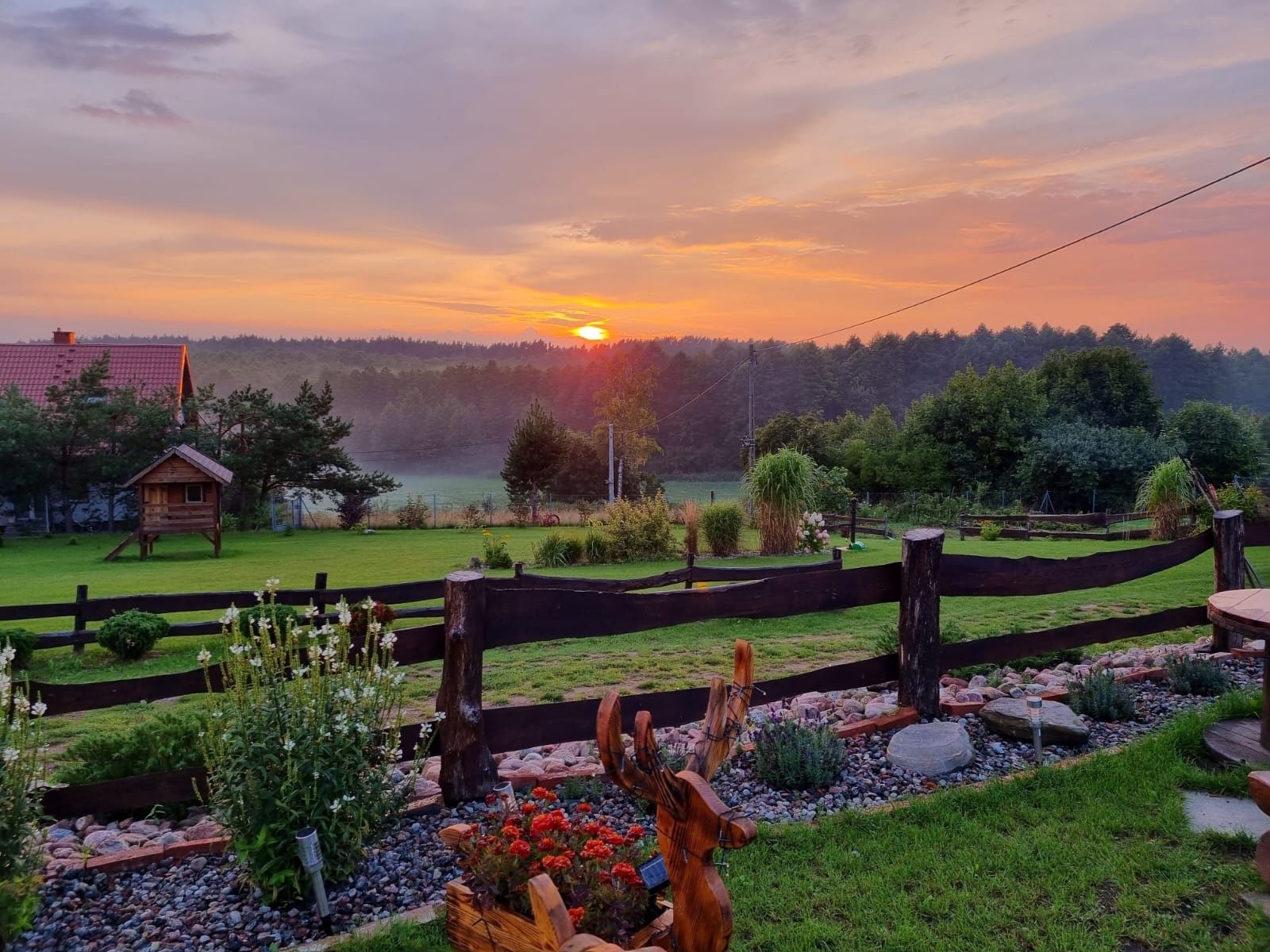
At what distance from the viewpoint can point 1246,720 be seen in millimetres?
4574

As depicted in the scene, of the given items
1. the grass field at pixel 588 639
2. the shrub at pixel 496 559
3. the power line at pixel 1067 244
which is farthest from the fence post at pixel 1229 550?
the shrub at pixel 496 559

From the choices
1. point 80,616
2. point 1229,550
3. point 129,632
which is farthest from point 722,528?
point 80,616

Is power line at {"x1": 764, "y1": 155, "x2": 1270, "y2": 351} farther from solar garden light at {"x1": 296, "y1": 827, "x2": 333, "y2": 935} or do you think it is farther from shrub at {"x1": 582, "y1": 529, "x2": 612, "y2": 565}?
solar garden light at {"x1": 296, "y1": 827, "x2": 333, "y2": 935}

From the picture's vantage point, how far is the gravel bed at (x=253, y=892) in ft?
9.12

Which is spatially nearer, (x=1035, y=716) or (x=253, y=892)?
(x=253, y=892)

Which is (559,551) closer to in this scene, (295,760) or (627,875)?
(295,760)

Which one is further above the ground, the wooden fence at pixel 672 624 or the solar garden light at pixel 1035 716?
the wooden fence at pixel 672 624

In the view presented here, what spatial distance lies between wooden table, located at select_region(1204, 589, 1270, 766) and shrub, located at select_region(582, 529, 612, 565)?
13.6 metres

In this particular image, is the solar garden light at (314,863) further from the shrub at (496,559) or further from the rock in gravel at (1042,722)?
the shrub at (496,559)

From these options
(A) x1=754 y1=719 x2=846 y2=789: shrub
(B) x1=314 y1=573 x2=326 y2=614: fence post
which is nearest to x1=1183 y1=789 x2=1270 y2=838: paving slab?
(A) x1=754 y1=719 x2=846 y2=789: shrub

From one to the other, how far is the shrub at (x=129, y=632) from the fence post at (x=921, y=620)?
7.75 meters

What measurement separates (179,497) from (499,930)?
21026mm

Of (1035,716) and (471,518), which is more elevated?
Result: (1035,716)

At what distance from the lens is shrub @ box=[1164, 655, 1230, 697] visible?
547 cm
